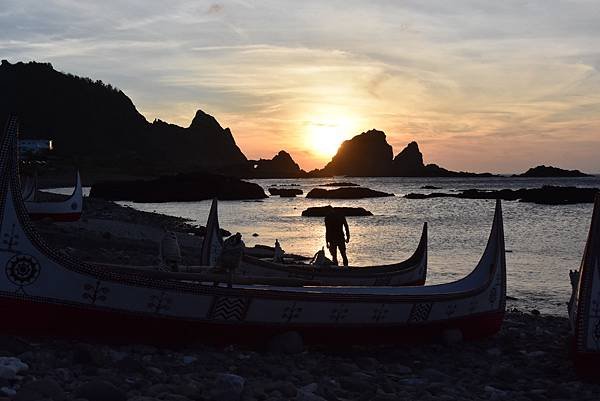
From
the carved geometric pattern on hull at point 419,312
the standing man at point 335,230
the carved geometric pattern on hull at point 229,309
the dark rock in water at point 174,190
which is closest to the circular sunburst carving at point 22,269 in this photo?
the carved geometric pattern on hull at point 229,309

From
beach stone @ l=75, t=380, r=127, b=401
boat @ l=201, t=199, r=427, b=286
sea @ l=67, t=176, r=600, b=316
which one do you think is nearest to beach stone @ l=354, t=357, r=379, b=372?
boat @ l=201, t=199, r=427, b=286

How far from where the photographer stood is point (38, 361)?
8.46 metres

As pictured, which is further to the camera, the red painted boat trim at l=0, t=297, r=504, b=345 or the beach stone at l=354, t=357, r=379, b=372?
the beach stone at l=354, t=357, r=379, b=372

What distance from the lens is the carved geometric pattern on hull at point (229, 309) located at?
33.9ft

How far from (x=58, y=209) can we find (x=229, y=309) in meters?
23.2

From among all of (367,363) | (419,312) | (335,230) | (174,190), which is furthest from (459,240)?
(174,190)

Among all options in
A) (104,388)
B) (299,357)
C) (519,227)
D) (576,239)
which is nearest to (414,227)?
(519,227)

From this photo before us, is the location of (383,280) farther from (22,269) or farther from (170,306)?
(22,269)

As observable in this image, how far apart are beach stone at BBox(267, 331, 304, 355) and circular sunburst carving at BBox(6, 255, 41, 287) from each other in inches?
151

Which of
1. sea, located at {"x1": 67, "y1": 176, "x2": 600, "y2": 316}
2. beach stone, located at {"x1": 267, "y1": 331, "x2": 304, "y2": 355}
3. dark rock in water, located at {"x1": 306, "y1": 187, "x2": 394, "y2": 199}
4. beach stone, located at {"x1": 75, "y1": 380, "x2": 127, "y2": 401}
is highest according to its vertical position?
dark rock in water, located at {"x1": 306, "y1": 187, "x2": 394, "y2": 199}

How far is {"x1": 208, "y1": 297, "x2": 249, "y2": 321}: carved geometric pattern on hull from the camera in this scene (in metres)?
10.3

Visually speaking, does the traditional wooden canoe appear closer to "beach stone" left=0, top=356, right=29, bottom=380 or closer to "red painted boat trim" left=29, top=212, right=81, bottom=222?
"red painted boat trim" left=29, top=212, right=81, bottom=222

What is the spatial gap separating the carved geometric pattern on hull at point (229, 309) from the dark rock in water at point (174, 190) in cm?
7537

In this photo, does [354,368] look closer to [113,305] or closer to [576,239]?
[113,305]
